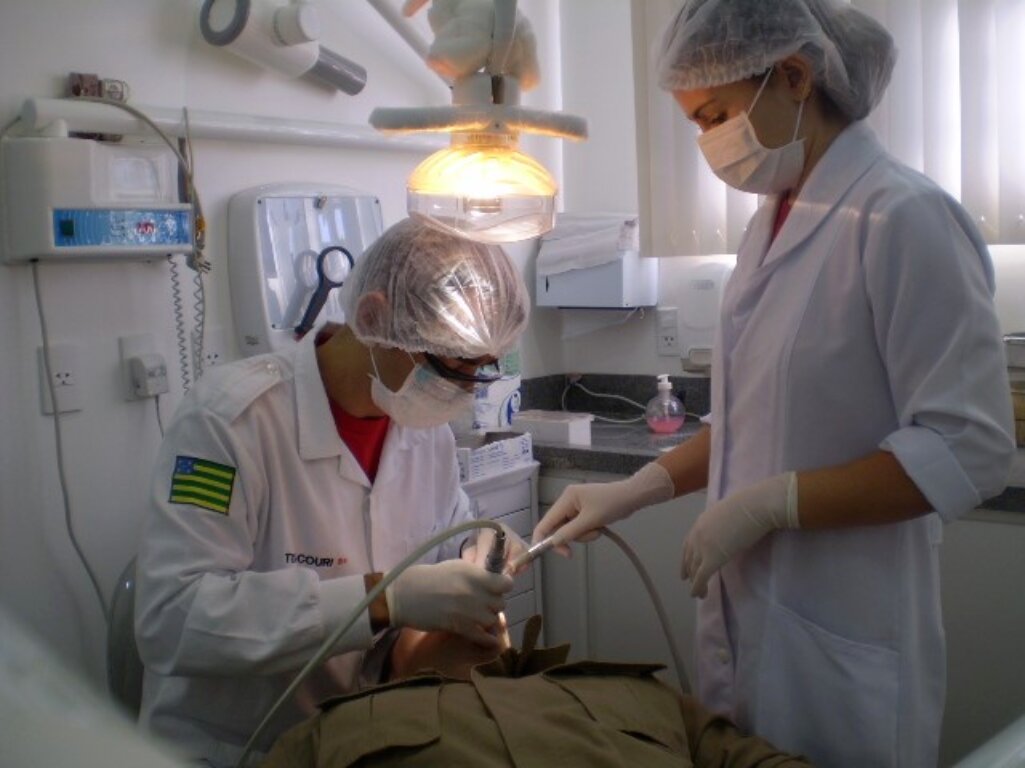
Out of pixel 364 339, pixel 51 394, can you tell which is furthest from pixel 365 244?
pixel 364 339

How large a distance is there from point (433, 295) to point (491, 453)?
1.01 meters

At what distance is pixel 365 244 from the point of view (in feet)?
7.70

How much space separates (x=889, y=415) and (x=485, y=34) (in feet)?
2.16

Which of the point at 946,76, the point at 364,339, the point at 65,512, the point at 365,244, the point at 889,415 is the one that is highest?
the point at 946,76

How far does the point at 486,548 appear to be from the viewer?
1.57m

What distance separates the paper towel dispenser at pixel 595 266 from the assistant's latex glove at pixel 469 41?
1585 millimetres

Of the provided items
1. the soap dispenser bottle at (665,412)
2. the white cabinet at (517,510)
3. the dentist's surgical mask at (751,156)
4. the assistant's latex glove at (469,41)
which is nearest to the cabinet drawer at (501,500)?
the white cabinet at (517,510)

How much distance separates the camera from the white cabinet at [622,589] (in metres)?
2.37

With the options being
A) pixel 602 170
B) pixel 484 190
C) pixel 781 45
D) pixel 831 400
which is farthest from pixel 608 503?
pixel 602 170

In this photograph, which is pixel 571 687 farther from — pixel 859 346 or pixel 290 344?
pixel 290 344

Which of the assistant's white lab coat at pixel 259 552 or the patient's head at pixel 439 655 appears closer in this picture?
the assistant's white lab coat at pixel 259 552

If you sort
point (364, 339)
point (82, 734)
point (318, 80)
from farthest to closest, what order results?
point (318, 80) < point (364, 339) < point (82, 734)

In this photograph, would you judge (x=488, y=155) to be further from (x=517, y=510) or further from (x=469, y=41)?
(x=517, y=510)

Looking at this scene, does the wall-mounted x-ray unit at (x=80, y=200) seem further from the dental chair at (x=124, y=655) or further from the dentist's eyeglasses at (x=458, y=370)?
the dentist's eyeglasses at (x=458, y=370)
